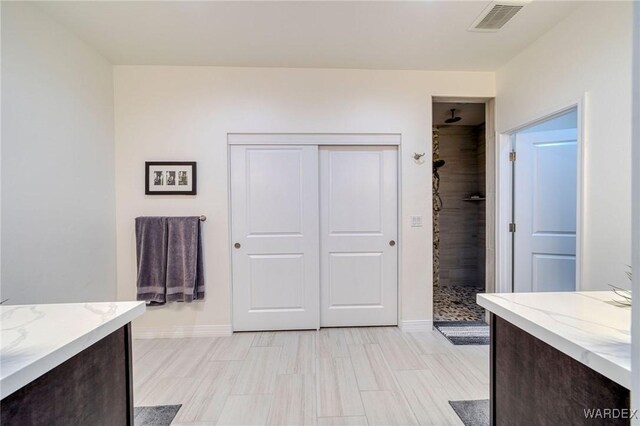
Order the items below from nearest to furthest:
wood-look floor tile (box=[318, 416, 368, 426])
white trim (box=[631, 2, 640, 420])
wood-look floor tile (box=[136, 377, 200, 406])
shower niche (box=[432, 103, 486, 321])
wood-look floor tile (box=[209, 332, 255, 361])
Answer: white trim (box=[631, 2, 640, 420]) < wood-look floor tile (box=[318, 416, 368, 426]) < wood-look floor tile (box=[136, 377, 200, 406]) < wood-look floor tile (box=[209, 332, 255, 361]) < shower niche (box=[432, 103, 486, 321])

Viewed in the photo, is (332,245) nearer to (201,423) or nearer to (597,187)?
(201,423)

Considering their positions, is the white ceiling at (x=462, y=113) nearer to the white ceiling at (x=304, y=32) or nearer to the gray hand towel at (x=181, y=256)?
the white ceiling at (x=304, y=32)

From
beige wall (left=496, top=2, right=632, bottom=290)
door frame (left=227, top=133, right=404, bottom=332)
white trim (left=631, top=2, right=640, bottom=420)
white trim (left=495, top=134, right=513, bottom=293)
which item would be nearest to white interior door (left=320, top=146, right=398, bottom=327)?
door frame (left=227, top=133, right=404, bottom=332)

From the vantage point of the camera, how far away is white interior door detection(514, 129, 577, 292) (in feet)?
8.04

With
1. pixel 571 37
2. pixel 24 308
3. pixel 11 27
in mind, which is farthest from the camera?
pixel 571 37

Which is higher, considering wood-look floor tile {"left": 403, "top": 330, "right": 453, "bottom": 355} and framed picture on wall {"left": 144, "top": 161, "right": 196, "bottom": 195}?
framed picture on wall {"left": 144, "top": 161, "right": 196, "bottom": 195}

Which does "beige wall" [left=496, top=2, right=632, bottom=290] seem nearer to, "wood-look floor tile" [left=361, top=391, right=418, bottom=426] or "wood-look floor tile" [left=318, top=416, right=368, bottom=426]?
"wood-look floor tile" [left=361, top=391, right=418, bottom=426]

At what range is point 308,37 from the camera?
85.4 inches

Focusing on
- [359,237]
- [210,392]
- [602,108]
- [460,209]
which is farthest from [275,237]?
[460,209]

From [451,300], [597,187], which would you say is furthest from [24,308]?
[451,300]

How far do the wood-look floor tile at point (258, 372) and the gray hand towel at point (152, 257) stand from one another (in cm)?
102

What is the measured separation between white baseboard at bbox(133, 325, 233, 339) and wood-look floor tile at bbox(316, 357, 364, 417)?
41.9 inches

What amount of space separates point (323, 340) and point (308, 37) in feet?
8.42

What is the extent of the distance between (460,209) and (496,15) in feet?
9.66
